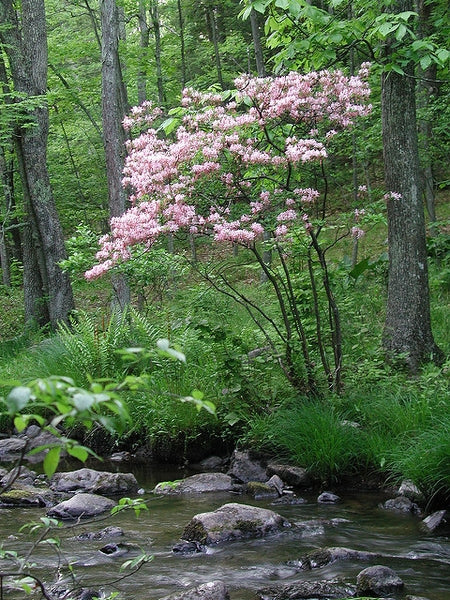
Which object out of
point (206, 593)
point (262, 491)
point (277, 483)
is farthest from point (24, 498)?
point (206, 593)

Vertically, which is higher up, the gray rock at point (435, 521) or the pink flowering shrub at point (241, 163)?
the pink flowering shrub at point (241, 163)

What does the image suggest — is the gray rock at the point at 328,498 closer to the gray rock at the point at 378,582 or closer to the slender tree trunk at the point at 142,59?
the gray rock at the point at 378,582

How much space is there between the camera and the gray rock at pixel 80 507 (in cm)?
582

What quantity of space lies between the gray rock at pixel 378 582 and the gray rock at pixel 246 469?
2.50 metres

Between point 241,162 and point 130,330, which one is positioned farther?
point 130,330

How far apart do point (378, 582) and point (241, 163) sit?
3.79m

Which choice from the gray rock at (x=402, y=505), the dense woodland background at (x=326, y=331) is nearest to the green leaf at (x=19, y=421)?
the dense woodland background at (x=326, y=331)

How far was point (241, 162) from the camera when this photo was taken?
6.14 m

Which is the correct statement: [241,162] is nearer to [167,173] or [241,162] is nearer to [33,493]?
[167,173]

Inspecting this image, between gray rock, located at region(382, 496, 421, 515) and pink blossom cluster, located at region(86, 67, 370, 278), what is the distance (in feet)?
8.17

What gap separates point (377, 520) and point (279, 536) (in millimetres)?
834

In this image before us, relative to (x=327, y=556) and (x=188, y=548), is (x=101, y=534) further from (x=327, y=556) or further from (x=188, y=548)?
(x=327, y=556)

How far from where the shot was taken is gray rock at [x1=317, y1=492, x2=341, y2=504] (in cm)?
579

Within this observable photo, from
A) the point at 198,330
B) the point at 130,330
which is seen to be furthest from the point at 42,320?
the point at 198,330
